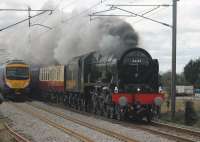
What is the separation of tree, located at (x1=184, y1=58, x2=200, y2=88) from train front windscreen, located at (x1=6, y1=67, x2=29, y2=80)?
213 feet

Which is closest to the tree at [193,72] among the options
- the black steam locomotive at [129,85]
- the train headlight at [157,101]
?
the black steam locomotive at [129,85]

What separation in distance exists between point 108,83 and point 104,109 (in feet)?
8.12

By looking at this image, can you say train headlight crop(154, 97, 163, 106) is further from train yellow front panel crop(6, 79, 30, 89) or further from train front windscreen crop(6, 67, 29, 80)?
Answer: train front windscreen crop(6, 67, 29, 80)

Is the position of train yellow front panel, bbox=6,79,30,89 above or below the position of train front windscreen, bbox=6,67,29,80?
below

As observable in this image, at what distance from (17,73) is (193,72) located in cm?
6738

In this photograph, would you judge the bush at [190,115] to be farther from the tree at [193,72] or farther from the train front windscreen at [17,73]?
the tree at [193,72]

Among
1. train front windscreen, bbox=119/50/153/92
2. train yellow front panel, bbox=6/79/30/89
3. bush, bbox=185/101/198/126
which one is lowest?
bush, bbox=185/101/198/126

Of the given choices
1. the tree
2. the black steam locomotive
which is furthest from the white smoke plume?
the tree

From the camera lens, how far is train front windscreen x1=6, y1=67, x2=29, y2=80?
43531mm

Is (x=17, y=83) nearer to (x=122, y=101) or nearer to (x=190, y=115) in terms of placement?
(x=122, y=101)

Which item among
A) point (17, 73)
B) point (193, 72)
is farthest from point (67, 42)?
point (193, 72)

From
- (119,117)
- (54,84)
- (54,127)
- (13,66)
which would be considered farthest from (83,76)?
(13,66)

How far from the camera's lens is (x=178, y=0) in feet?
82.9

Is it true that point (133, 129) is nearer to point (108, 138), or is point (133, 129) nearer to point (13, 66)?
point (108, 138)
